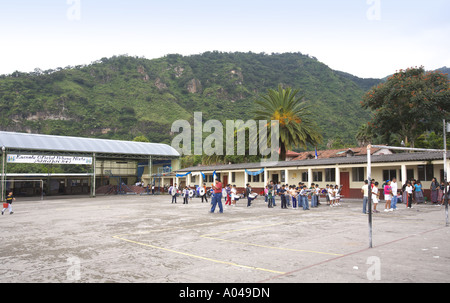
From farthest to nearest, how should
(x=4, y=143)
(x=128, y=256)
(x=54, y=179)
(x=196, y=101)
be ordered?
(x=196, y=101), (x=54, y=179), (x=4, y=143), (x=128, y=256)

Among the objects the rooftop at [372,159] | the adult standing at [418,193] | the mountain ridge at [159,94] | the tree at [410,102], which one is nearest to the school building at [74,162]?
the rooftop at [372,159]

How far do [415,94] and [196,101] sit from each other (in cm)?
8136

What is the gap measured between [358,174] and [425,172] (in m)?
5.78

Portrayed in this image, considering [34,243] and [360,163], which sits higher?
[360,163]

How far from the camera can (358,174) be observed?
29844 millimetres

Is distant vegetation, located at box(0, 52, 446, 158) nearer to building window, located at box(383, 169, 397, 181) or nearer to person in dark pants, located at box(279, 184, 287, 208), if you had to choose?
building window, located at box(383, 169, 397, 181)

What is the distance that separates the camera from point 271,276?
6238mm

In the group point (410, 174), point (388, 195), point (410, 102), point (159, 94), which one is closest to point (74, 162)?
point (388, 195)

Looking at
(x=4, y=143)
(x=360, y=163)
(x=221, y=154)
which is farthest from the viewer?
(x=221, y=154)

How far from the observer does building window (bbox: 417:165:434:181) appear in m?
24.6

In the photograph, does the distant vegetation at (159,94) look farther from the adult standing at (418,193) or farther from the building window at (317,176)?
the adult standing at (418,193)

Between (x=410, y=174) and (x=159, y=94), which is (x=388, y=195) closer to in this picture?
(x=410, y=174)
